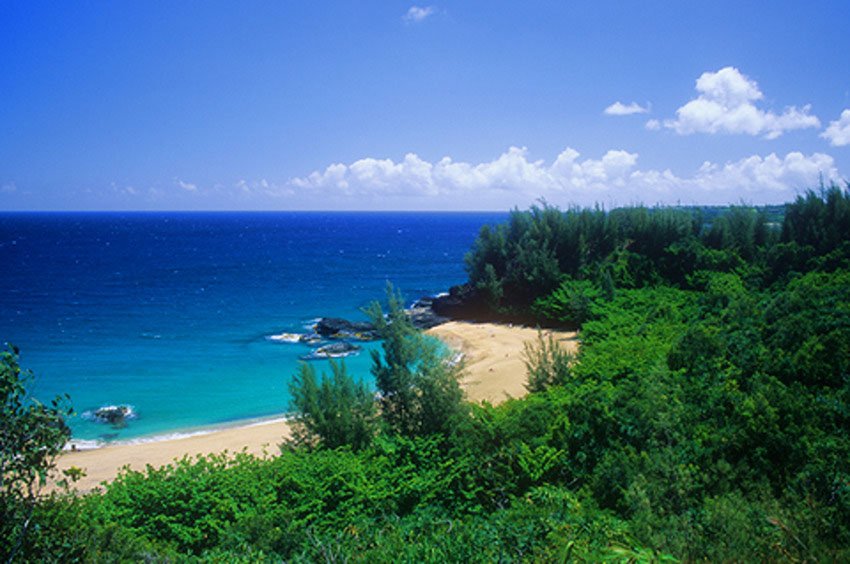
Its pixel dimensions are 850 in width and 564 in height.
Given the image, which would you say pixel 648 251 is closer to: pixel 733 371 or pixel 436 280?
pixel 733 371

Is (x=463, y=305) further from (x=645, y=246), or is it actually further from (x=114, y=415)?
Answer: (x=114, y=415)

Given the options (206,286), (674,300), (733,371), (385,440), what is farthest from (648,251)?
(206,286)

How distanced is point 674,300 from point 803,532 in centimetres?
1838

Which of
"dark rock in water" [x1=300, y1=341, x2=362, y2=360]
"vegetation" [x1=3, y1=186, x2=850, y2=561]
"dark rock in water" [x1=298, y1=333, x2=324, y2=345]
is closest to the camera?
"vegetation" [x1=3, y1=186, x2=850, y2=561]

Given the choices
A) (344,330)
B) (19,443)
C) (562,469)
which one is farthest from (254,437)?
(344,330)

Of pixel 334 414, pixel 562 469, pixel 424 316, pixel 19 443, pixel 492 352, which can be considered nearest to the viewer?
pixel 19 443

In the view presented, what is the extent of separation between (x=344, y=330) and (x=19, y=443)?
28620mm

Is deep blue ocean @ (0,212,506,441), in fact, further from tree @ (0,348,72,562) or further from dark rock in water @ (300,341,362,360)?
tree @ (0,348,72,562)

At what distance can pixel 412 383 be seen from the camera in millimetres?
14422

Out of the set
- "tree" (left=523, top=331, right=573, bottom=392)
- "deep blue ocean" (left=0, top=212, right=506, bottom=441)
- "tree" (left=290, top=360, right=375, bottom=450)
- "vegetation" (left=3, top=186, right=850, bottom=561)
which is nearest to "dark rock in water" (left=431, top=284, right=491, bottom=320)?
"deep blue ocean" (left=0, top=212, right=506, bottom=441)

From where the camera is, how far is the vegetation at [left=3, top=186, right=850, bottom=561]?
6.64 meters

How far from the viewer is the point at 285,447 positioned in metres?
14.1

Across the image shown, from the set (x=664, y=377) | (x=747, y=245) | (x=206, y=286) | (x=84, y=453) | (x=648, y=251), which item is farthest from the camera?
(x=206, y=286)

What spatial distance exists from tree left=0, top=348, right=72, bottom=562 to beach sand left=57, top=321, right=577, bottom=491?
5994mm
